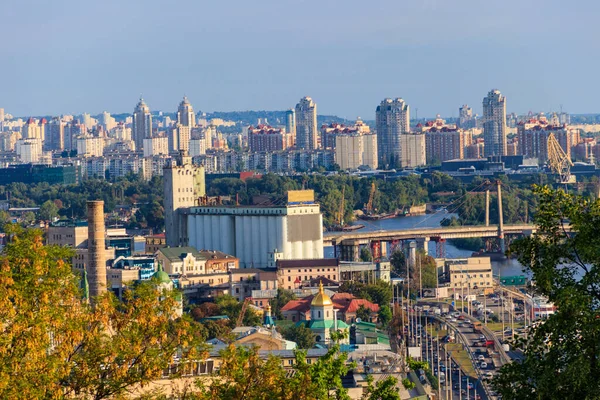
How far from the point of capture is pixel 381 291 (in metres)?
31.4

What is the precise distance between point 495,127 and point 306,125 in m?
18.1

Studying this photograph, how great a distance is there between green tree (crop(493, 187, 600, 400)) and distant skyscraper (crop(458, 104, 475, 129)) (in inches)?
5602

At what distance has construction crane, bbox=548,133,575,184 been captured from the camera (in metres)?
71.8

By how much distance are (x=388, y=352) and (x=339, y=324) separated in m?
3.76

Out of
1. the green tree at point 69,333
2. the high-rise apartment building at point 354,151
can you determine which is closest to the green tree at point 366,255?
the green tree at point 69,333

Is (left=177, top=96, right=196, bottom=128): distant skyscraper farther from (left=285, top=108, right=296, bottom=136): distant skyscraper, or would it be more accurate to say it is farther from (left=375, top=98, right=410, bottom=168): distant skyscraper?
(left=375, top=98, right=410, bottom=168): distant skyscraper

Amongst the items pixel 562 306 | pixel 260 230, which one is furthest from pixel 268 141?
pixel 562 306

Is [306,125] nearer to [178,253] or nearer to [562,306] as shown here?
[178,253]

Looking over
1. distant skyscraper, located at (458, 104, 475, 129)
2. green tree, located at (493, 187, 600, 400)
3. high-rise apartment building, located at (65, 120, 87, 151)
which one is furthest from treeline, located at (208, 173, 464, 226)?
distant skyscraper, located at (458, 104, 475, 129)

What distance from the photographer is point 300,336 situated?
79.4 feet

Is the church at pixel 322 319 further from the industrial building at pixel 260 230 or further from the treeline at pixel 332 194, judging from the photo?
the treeline at pixel 332 194

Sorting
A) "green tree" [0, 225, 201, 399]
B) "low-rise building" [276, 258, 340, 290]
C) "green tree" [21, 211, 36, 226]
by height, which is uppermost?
"green tree" [0, 225, 201, 399]

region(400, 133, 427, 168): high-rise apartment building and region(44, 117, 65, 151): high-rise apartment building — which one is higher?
region(44, 117, 65, 151): high-rise apartment building

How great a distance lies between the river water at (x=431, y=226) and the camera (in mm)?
41838
